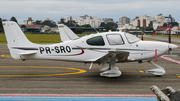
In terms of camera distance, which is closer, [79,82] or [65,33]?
[79,82]

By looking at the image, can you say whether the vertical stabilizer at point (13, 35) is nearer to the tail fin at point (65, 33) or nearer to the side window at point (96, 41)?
the side window at point (96, 41)

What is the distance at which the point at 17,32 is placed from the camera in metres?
10.5

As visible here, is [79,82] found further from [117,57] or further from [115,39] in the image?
[115,39]

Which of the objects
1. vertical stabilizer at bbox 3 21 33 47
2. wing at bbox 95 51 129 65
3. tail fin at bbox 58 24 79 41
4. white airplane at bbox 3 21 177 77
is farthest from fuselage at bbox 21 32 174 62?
tail fin at bbox 58 24 79 41

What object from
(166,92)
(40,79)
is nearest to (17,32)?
(40,79)

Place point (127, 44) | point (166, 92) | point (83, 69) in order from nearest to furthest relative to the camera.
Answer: point (166, 92) → point (127, 44) → point (83, 69)

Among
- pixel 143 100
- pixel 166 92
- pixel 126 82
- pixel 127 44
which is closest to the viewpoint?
pixel 166 92

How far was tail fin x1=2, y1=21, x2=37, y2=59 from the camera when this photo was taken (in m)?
10.2

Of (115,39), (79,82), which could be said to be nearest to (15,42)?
(79,82)

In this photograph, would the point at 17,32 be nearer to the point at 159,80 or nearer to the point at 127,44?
the point at 127,44

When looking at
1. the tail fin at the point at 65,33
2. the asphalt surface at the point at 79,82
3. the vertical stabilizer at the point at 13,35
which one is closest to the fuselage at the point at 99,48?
the vertical stabilizer at the point at 13,35

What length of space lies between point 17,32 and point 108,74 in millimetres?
4852

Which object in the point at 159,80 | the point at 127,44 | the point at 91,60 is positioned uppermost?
the point at 127,44

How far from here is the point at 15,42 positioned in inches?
409
